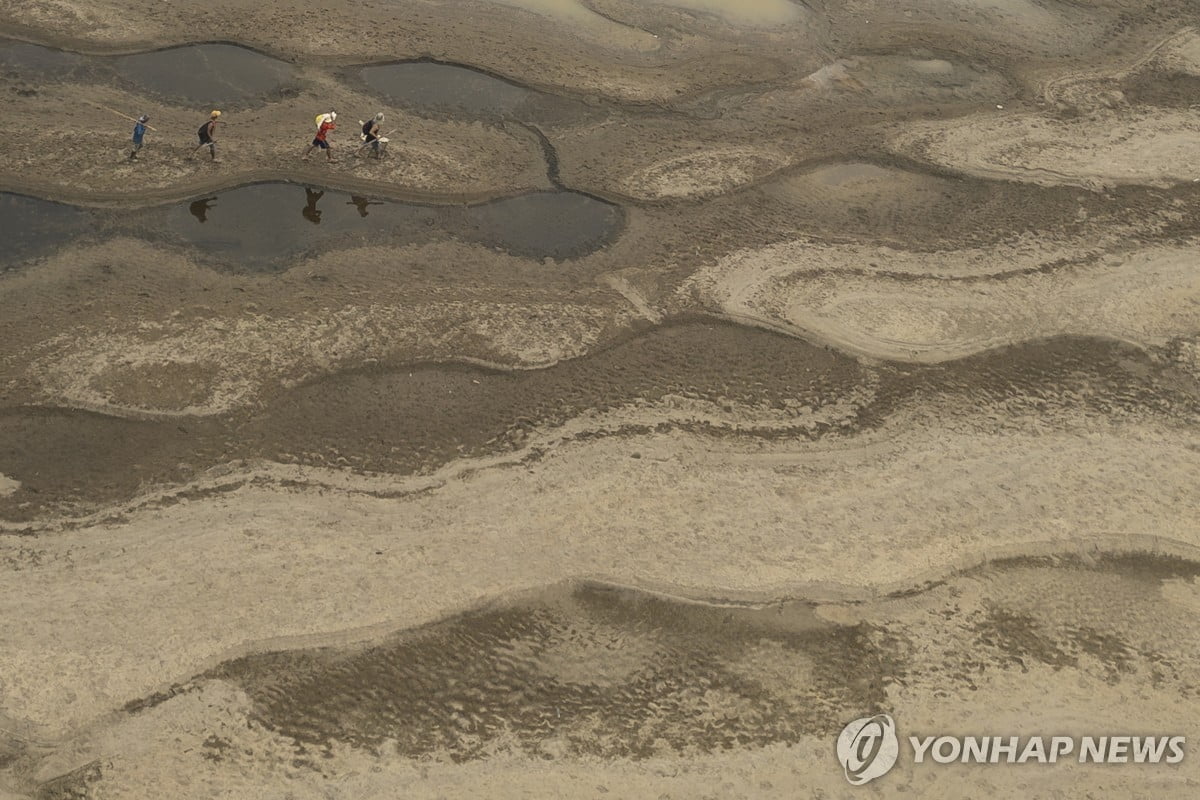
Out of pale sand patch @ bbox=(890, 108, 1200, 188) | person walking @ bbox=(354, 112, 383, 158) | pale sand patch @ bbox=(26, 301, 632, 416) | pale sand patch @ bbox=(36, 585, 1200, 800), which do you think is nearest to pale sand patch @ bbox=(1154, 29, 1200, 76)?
pale sand patch @ bbox=(890, 108, 1200, 188)

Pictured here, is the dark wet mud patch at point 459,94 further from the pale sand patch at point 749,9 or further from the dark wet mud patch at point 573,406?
the dark wet mud patch at point 573,406

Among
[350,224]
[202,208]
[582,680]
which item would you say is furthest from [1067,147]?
[202,208]

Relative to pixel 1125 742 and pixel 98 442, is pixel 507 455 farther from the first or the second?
pixel 1125 742

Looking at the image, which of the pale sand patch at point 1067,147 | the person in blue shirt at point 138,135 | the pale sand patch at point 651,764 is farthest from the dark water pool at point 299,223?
the pale sand patch at point 651,764

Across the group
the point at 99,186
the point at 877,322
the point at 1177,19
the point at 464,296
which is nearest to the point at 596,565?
the point at 464,296

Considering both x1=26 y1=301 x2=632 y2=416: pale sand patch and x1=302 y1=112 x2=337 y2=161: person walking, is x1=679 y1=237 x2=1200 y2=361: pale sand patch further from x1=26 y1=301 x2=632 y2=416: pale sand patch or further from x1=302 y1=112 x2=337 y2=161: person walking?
x1=302 y1=112 x2=337 y2=161: person walking

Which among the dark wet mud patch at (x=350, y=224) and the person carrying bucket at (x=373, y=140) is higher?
the person carrying bucket at (x=373, y=140)

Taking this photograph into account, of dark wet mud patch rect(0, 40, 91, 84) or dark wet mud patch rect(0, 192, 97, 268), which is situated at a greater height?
dark wet mud patch rect(0, 40, 91, 84)
